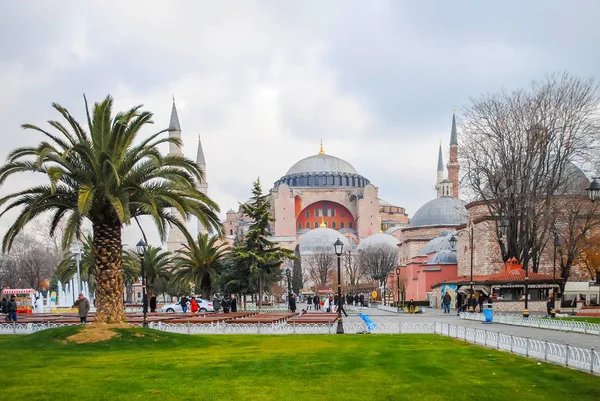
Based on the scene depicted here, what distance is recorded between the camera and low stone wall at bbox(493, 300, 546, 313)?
2931 cm

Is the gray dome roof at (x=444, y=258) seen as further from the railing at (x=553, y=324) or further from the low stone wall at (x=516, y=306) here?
the railing at (x=553, y=324)

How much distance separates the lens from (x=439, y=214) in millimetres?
58531

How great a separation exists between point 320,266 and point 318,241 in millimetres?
8199

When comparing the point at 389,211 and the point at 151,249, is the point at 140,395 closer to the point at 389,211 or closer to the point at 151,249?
the point at 151,249

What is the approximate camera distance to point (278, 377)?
8469mm

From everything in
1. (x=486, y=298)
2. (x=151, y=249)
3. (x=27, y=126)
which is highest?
(x=27, y=126)

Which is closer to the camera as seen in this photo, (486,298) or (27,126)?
(27,126)

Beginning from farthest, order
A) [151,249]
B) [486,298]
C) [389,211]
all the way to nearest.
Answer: [389,211] < [151,249] < [486,298]

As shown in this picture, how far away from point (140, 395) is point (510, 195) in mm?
23870

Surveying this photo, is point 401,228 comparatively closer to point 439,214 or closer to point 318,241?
point 318,241

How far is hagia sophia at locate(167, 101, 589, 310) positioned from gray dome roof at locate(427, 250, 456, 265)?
66 millimetres

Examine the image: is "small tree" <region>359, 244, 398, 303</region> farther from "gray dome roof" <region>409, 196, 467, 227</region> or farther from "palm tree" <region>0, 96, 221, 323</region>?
"palm tree" <region>0, 96, 221, 323</region>

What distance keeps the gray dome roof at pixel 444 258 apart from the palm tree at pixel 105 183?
105 ft

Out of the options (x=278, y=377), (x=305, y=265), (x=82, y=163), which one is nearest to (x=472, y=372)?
(x=278, y=377)
